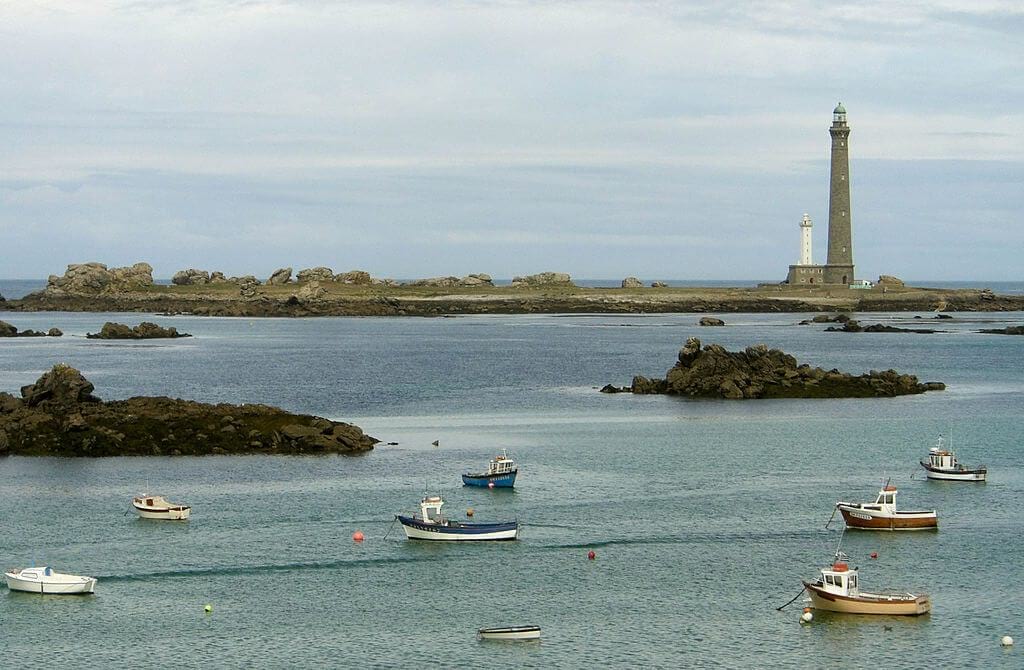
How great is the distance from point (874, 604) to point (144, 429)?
32564 millimetres

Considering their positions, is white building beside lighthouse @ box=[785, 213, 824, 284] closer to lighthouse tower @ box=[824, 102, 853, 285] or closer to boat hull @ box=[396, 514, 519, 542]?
lighthouse tower @ box=[824, 102, 853, 285]

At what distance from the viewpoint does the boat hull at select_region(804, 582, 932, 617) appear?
33.2m

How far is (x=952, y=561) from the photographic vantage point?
38844 millimetres

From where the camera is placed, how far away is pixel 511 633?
31.6 metres

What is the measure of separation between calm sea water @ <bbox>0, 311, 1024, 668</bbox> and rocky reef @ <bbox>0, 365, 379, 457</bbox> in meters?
1.36

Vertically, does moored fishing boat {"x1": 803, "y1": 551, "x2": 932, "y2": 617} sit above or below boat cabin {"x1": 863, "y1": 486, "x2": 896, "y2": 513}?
below

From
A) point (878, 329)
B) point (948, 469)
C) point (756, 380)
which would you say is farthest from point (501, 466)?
point (878, 329)

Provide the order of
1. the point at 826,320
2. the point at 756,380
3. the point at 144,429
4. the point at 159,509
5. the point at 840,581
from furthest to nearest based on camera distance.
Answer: the point at 826,320 < the point at 756,380 < the point at 144,429 < the point at 159,509 < the point at 840,581

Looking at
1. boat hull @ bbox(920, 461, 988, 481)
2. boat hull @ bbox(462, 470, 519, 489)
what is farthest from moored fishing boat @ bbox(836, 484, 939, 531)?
boat hull @ bbox(462, 470, 519, 489)

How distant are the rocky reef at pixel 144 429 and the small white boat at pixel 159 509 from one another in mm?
11777

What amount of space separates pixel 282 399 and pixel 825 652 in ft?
164

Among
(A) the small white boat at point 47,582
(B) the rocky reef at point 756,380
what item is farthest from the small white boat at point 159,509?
A: (B) the rocky reef at point 756,380

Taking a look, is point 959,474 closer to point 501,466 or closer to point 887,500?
point 887,500

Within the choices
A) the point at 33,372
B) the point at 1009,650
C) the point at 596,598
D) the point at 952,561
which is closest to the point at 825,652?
the point at 1009,650
